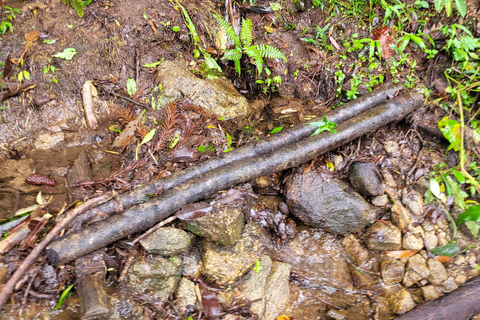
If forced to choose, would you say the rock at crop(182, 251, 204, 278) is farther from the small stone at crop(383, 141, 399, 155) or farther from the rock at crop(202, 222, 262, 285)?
the small stone at crop(383, 141, 399, 155)

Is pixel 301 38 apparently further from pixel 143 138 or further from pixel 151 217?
pixel 151 217

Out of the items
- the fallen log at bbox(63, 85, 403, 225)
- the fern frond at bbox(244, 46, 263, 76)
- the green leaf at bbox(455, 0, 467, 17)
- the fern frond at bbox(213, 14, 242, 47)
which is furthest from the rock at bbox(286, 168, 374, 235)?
the green leaf at bbox(455, 0, 467, 17)

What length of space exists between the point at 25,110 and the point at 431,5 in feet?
20.3

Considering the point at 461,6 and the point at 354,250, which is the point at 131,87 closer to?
the point at 354,250

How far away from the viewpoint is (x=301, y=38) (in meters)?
5.03

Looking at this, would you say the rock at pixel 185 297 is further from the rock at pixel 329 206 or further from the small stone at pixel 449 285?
the small stone at pixel 449 285

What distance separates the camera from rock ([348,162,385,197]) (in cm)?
412

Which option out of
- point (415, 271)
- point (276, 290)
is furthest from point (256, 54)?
point (415, 271)

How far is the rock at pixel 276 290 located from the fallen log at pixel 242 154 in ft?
4.96

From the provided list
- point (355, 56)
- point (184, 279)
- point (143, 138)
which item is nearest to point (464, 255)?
point (355, 56)

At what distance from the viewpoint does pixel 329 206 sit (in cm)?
402

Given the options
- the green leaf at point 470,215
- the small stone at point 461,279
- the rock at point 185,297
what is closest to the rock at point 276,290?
the rock at point 185,297

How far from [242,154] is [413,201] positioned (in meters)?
2.50

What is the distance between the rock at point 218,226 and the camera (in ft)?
11.5
